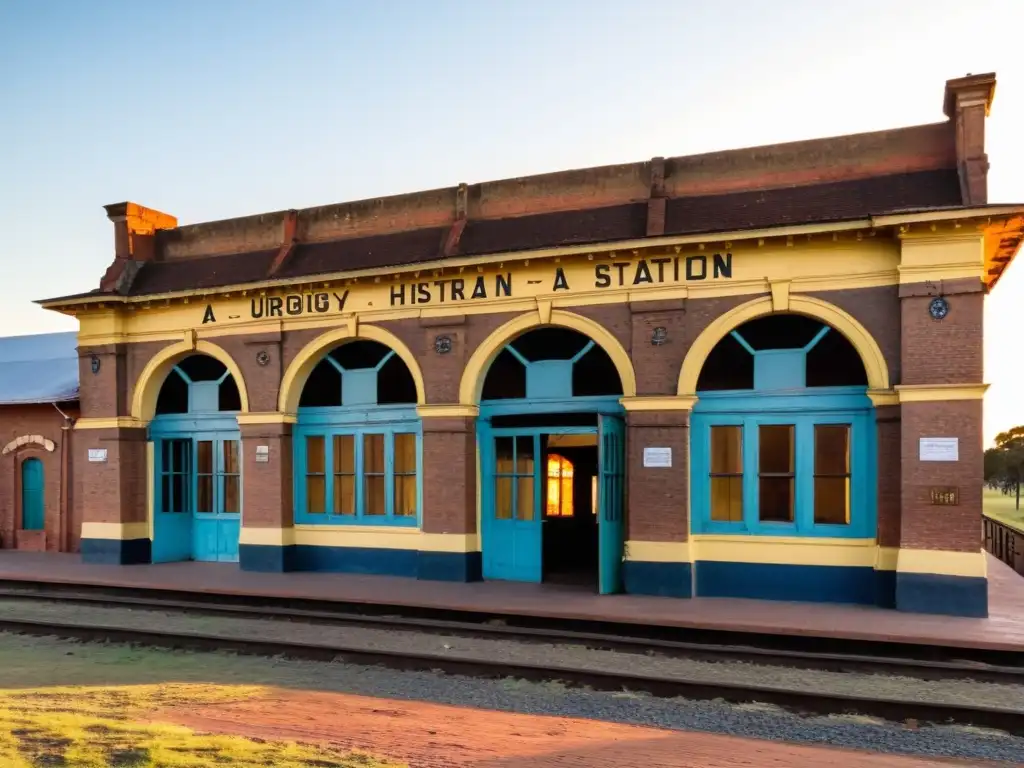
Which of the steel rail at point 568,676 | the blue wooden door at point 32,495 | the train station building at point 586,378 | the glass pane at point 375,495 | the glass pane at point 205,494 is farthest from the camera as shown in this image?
the blue wooden door at point 32,495

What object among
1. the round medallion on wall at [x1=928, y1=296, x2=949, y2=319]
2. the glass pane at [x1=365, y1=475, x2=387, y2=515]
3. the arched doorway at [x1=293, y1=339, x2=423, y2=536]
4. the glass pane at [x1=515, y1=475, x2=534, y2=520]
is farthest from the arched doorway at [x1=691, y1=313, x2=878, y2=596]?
the glass pane at [x1=365, y1=475, x2=387, y2=515]

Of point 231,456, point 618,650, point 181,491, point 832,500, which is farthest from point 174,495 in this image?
point 832,500

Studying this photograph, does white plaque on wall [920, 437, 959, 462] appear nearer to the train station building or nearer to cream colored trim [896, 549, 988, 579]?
the train station building

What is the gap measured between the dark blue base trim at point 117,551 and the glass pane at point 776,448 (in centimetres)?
1190

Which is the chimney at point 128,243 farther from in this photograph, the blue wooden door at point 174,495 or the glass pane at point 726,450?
the glass pane at point 726,450

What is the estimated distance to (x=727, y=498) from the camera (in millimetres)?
11898

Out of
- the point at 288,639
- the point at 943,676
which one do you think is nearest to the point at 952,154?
the point at 943,676

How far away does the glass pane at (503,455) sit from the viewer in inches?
531

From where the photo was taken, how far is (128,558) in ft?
51.8

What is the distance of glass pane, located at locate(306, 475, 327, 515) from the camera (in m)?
14.8

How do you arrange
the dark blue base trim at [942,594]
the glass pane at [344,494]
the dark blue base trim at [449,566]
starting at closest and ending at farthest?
the dark blue base trim at [942,594]
the dark blue base trim at [449,566]
the glass pane at [344,494]

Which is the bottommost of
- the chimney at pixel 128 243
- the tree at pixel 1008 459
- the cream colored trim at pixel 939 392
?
the tree at pixel 1008 459

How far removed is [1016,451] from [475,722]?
89.9 m

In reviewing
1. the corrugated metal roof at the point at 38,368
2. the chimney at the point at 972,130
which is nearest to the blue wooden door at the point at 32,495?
the corrugated metal roof at the point at 38,368
